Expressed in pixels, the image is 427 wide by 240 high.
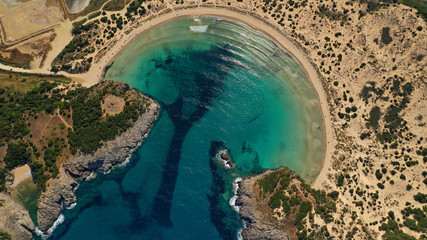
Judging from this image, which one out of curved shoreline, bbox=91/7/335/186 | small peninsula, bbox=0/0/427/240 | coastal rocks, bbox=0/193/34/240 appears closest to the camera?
coastal rocks, bbox=0/193/34/240

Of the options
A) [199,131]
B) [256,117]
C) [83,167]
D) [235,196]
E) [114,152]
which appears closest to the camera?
[83,167]

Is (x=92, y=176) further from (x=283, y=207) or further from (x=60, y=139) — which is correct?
(x=283, y=207)

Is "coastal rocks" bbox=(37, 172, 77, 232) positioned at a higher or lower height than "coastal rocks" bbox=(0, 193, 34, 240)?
higher

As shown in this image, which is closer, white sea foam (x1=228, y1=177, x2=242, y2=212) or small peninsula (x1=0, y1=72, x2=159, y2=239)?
small peninsula (x1=0, y1=72, x2=159, y2=239)

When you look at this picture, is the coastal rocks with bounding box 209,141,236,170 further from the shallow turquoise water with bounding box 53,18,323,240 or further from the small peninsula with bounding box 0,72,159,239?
the small peninsula with bounding box 0,72,159,239

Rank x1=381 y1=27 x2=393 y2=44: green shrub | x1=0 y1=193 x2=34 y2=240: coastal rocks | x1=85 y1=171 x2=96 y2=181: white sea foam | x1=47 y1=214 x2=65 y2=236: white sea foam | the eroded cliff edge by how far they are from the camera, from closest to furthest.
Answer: the eroded cliff edge
x1=0 y1=193 x2=34 y2=240: coastal rocks
x1=47 y1=214 x2=65 y2=236: white sea foam
x1=85 y1=171 x2=96 y2=181: white sea foam
x1=381 y1=27 x2=393 y2=44: green shrub

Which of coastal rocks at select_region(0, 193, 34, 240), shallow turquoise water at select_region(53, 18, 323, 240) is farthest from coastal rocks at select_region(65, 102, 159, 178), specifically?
coastal rocks at select_region(0, 193, 34, 240)

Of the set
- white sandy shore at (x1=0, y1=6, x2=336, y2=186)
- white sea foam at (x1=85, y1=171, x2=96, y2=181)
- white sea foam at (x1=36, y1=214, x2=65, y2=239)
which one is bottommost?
white sea foam at (x1=36, y1=214, x2=65, y2=239)

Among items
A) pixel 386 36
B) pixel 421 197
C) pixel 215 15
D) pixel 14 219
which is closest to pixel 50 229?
pixel 14 219
